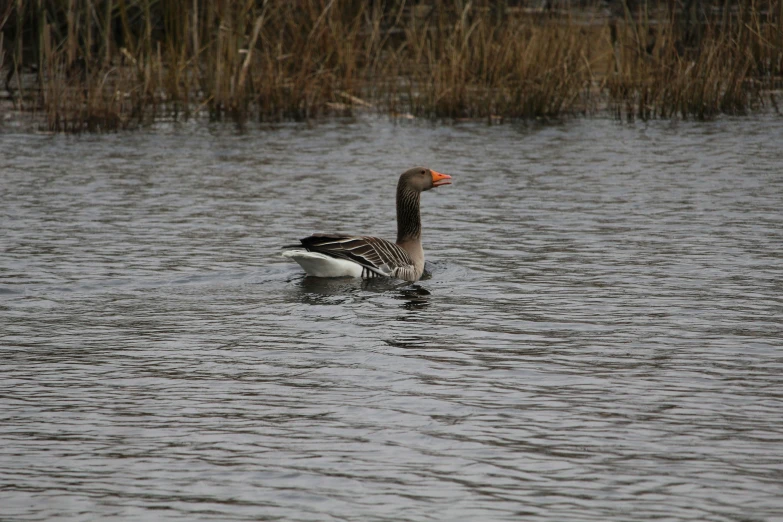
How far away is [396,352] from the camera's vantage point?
9.17m

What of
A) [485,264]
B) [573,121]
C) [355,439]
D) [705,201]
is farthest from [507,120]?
[355,439]

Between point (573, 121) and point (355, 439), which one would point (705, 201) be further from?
point (355, 439)

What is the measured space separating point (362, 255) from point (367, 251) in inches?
3.3

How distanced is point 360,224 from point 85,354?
6976mm

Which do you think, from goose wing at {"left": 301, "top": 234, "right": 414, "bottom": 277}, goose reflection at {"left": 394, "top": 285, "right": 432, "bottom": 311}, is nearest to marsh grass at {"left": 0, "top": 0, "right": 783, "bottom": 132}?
goose wing at {"left": 301, "top": 234, "right": 414, "bottom": 277}

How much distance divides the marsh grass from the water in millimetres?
4464

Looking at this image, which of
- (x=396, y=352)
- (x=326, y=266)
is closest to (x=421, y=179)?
(x=326, y=266)

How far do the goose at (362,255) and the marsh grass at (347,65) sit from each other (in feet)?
36.7

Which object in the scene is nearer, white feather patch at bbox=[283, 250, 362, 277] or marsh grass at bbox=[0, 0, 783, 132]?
white feather patch at bbox=[283, 250, 362, 277]

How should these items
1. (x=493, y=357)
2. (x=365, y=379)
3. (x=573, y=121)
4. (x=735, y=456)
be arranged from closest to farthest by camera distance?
(x=735, y=456), (x=365, y=379), (x=493, y=357), (x=573, y=121)

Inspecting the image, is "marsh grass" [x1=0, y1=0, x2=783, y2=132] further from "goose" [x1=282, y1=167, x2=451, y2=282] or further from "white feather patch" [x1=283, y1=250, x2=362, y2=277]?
"white feather patch" [x1=283, y1=250, x2=362, y2=277]

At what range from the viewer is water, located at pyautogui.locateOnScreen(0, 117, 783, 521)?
625 centimetres

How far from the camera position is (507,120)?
989 inches

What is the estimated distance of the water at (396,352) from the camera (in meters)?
6.25
